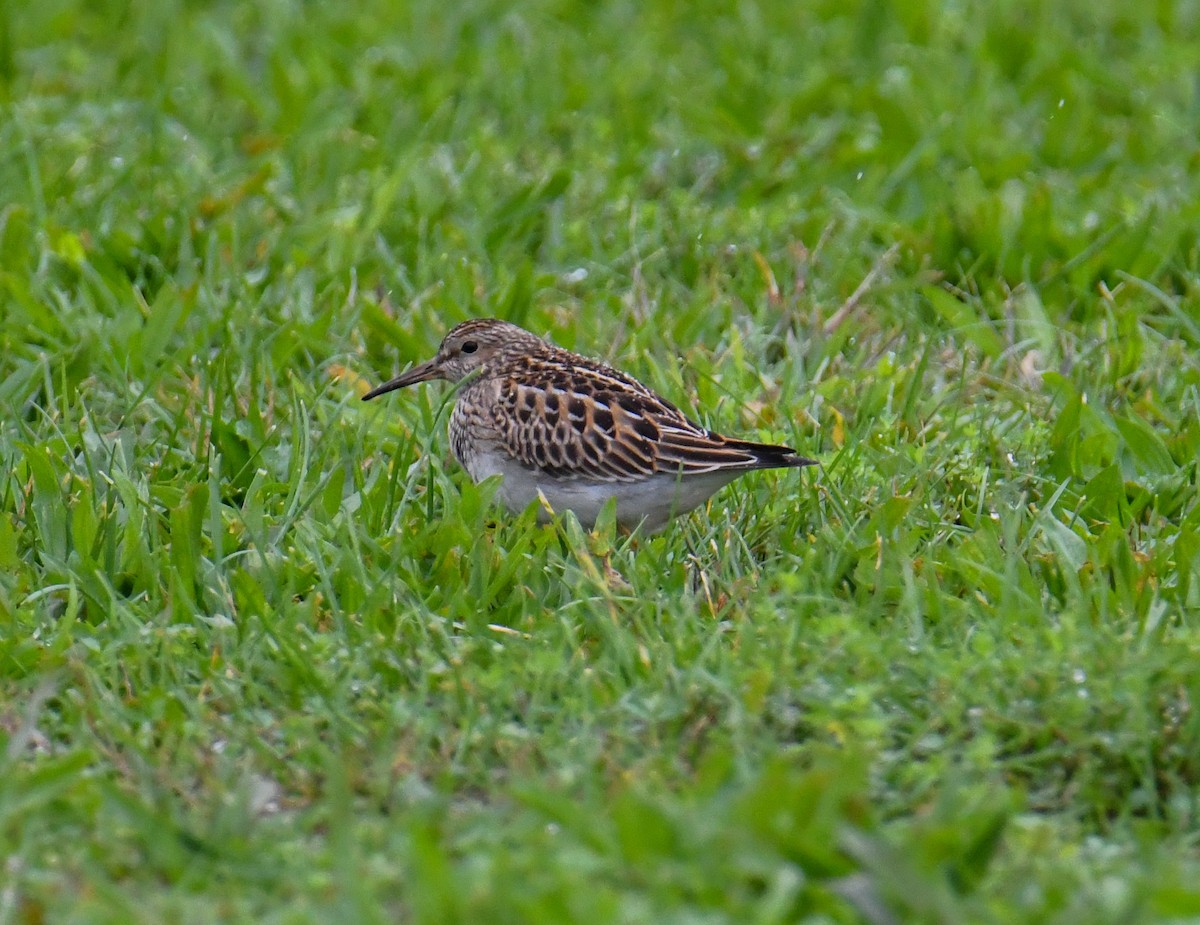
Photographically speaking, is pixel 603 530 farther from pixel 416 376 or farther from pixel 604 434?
pixel 416 376

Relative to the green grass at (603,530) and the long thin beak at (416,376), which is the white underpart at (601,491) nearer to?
the green grass at (603,530)

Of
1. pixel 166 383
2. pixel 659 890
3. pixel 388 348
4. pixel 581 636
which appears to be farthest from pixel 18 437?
pixel 659 890

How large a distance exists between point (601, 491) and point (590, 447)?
14cm

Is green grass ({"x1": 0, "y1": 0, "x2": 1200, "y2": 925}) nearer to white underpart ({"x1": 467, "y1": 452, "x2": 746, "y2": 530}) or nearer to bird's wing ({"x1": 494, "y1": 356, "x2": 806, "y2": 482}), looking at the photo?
white underpart ({"x1": 467, "y1": 452, "x2": 746, "y2": 530})

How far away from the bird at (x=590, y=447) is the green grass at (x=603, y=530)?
0.17 m

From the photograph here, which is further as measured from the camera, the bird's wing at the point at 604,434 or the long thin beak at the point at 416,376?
the long thin beak at the point at 416,376

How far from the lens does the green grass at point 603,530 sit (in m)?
3.87

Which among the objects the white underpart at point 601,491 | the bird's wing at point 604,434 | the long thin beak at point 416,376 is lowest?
the white underpart at point 601,491

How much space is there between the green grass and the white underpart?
0.39 ft

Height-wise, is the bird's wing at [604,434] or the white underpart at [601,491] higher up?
the bird's wing at [604,434]

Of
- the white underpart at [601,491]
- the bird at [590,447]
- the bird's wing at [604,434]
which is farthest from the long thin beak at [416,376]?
the white underpart at [601,491]

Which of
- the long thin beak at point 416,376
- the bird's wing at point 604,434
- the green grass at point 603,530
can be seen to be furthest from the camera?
the long thin beak at point 416,376

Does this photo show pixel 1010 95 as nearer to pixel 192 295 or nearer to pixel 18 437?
pixel 192 295

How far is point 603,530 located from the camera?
18.6 ft
